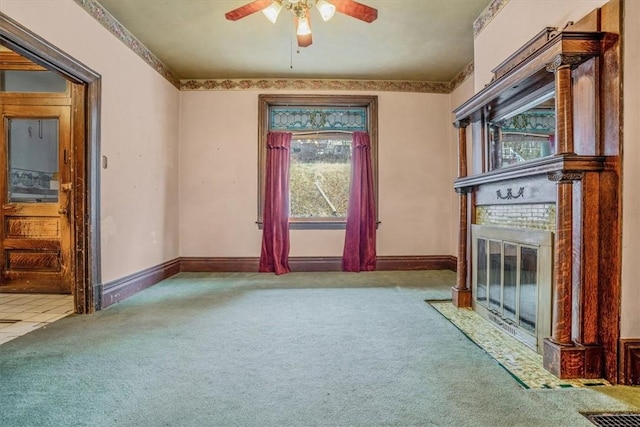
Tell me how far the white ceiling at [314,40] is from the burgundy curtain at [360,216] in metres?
1.11

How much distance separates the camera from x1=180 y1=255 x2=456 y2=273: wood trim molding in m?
5.09

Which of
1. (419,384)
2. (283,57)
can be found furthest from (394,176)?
(419,384)

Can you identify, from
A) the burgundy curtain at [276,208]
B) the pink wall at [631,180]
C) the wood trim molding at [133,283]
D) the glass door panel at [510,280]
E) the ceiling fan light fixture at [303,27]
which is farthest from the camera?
the burgundy curtain at [276,208]

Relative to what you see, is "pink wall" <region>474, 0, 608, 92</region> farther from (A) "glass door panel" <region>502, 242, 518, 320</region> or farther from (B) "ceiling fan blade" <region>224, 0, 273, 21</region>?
(B) "ceiling fan blade" <region>224, 0, 273, 21</region>

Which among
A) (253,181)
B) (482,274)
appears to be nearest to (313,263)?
(253,181)

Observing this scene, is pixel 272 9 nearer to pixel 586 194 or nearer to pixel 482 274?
pixel 586 194

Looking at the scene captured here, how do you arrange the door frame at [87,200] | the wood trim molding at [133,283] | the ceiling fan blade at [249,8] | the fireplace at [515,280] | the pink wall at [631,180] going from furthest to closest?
1. the wood trim molding at [133,283]
2. the door frame at [87,200]
3. the ceiling fan blade at [249,8]
4. the fireplace at [515,280]
5. the pink wall at [631,180]

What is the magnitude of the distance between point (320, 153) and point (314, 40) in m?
1.66

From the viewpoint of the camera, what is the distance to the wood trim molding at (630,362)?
1737mm

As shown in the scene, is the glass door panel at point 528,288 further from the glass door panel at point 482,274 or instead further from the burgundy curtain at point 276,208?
the burgundy curtain at point 276,208

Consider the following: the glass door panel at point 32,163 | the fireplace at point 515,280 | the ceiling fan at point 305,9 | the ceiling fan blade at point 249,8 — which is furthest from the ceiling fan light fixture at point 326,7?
the glass door panel at point 32,163

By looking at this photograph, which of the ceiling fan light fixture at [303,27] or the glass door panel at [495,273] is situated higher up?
the ceiling fan light fixture at [303,27]

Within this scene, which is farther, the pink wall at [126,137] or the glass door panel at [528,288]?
the pink wall at [126,137]

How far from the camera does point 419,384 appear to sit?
175 centimetres
